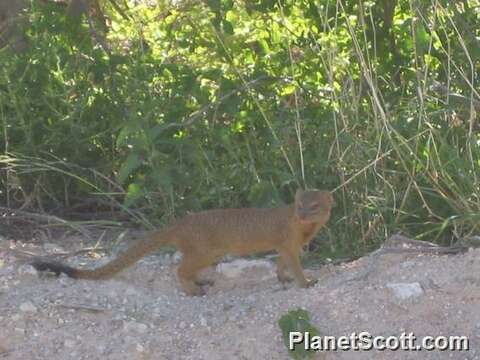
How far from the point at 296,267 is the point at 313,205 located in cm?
28

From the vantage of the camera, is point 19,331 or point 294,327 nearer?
point 294,327

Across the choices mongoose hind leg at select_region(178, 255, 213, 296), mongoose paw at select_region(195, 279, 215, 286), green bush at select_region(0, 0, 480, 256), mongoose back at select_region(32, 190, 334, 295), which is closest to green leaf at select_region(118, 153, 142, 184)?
green bush at select_region(0, 0, 480, 256)

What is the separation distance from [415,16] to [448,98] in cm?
46

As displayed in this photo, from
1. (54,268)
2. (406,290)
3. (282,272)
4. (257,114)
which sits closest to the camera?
(406,290)

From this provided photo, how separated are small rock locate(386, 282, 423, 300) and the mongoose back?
1.86ft

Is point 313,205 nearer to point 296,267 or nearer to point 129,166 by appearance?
point 296,267

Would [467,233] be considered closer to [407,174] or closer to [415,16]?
[407,174]

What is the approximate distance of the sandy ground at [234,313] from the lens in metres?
4.27

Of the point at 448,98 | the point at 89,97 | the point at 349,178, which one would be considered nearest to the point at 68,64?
the point at 89,97

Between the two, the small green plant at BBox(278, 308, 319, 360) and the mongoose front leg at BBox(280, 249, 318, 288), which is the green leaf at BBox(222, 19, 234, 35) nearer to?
the mongoose front leg at BBox(280, 249, 318, 288)

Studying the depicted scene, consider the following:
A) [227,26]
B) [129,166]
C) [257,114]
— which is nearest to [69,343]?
[129,166]

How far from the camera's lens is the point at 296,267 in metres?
4.94

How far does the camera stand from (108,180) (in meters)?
5.60

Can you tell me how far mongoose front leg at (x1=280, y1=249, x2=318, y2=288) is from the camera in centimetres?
488
